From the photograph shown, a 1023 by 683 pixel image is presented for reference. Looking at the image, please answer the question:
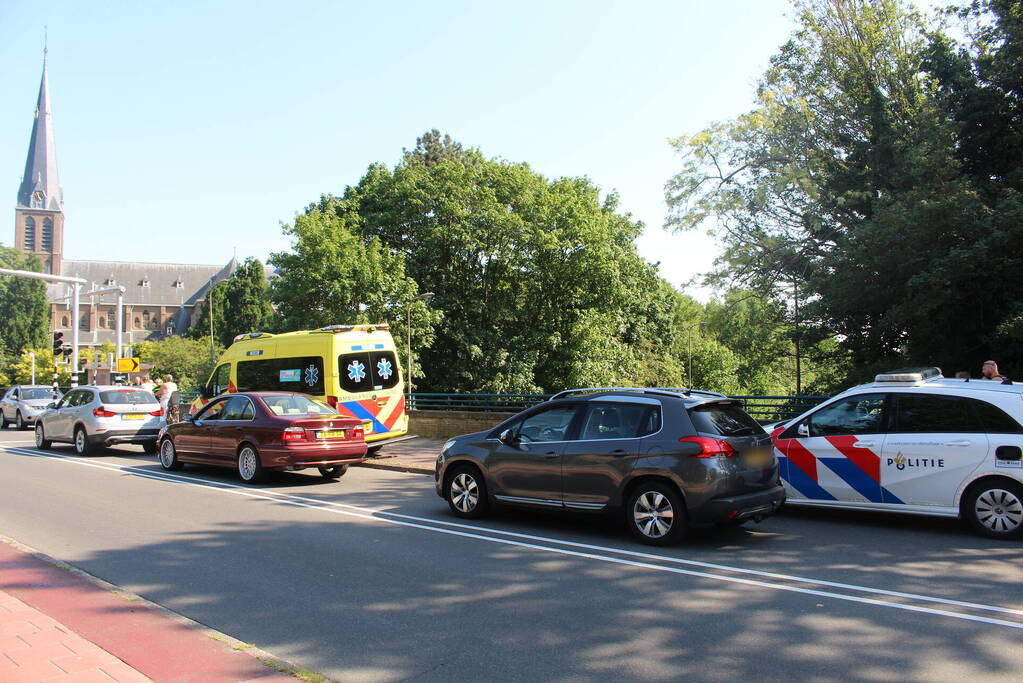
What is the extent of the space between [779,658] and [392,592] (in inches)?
114

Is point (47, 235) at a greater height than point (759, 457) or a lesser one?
greater

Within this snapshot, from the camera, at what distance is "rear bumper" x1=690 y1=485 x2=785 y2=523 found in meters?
7.17

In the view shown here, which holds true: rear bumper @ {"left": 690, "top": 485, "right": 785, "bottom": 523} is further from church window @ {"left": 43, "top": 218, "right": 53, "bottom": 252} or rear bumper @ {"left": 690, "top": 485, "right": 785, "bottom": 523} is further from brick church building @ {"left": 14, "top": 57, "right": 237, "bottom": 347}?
church window @ {"left": 43, "top": 218, "right": 53, "bottom": 252}

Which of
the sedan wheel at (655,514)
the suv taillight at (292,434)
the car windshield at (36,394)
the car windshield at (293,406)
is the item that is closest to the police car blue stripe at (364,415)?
the car windshield at (293,406)

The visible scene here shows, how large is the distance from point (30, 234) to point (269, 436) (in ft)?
373

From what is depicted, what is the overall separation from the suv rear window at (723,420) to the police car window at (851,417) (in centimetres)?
120

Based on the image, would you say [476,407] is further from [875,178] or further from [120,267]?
[120,267]

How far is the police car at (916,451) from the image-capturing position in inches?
304

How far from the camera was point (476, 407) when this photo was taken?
20.1 meters

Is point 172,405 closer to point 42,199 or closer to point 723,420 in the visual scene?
point 723,420

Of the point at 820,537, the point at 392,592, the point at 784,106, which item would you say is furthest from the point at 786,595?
the point at 784,106

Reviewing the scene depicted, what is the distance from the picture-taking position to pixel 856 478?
8508mm

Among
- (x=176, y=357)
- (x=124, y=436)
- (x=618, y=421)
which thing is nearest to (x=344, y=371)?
(x=124, y=436)

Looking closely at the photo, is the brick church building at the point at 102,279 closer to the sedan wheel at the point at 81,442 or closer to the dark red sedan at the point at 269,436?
the sedan wheel at the point at 81,442
